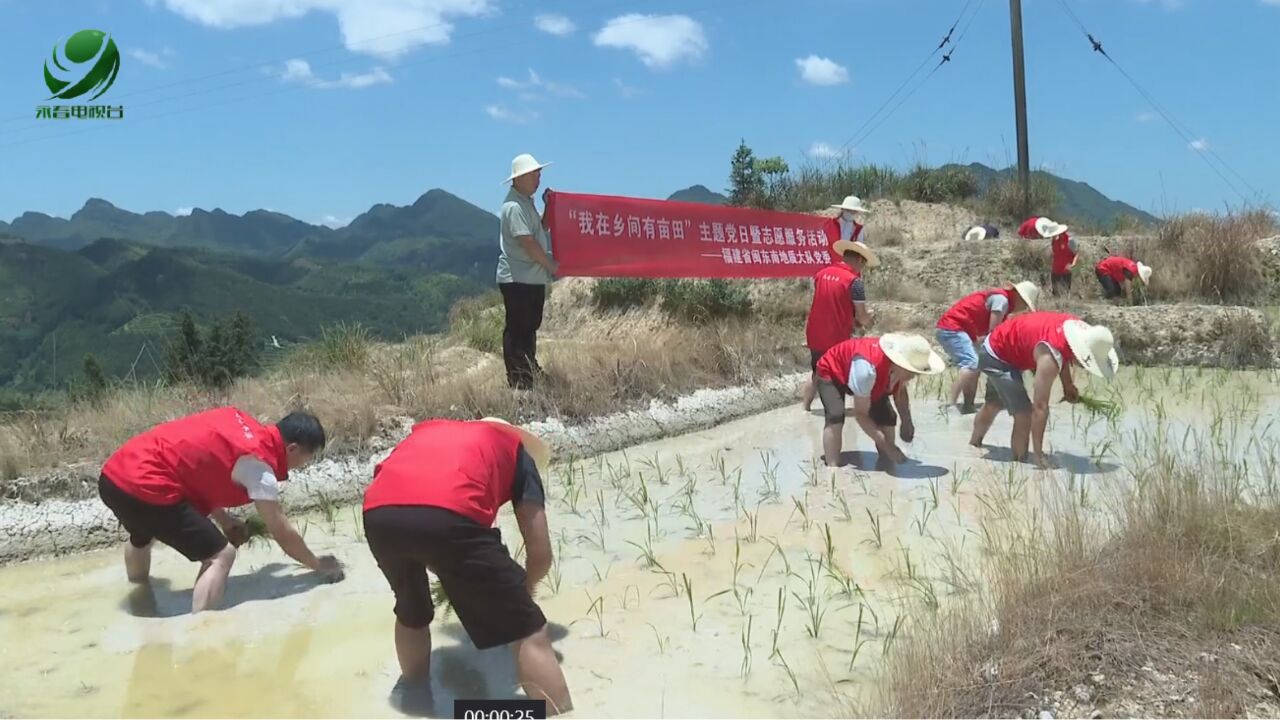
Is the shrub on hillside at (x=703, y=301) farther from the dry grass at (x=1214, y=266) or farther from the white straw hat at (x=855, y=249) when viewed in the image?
the dry grass at (x=1214, y=266)

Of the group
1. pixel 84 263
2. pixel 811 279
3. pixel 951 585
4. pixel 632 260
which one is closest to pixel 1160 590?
pixel 951 585

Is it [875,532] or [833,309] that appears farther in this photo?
[833,309]

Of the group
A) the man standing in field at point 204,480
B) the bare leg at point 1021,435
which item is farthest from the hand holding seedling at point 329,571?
the bare leg at point 1021,435

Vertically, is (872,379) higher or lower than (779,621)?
higher

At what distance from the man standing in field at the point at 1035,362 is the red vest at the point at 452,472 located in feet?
13.7

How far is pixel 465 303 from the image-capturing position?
1570 centimetres

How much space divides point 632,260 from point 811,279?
11.8ft

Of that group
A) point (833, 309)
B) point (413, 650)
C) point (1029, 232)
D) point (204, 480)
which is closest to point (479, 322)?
point (833, 309)

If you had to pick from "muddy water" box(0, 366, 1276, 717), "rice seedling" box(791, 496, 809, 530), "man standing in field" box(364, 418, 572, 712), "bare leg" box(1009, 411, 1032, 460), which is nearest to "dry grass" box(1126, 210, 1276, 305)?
"muddy water" box(0, 366, 1276, 717)

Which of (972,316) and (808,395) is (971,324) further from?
(808,395)

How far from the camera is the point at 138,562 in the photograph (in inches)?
194

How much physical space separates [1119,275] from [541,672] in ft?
41.2

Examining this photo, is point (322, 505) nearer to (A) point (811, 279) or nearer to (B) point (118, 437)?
(B) point (118, 437)

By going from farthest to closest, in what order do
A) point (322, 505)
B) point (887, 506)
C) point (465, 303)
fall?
1. point (465, 303)
2. point (322, 505)
3. point (887, 506)
